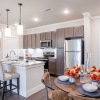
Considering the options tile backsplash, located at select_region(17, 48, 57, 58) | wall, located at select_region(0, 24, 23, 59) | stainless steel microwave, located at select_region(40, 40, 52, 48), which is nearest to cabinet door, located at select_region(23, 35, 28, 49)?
wall, located at select_region(0, 24, 23, 59)

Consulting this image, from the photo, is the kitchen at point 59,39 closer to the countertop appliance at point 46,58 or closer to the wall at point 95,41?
the wall at point 95,41

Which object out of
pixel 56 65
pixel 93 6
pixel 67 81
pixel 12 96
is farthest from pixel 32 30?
pixel 67 81

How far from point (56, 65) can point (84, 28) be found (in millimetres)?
2135

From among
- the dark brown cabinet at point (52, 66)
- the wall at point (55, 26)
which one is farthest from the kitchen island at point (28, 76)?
the wall at point (55, 26)

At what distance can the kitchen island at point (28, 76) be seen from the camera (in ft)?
9.90

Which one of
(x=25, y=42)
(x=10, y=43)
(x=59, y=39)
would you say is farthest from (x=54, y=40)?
(x=10, y=43)

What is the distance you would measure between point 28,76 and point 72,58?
2117mm

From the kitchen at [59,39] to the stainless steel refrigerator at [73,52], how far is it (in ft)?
0.64

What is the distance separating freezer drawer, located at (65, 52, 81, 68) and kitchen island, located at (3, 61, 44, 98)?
5.03 feet

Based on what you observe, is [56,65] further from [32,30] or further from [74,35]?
[32,30]

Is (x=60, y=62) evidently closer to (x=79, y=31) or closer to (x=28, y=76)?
(x=79, y=31)

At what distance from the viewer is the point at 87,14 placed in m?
4.12

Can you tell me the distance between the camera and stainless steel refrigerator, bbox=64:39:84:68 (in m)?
4.22

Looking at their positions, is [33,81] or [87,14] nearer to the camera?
[33,81]
